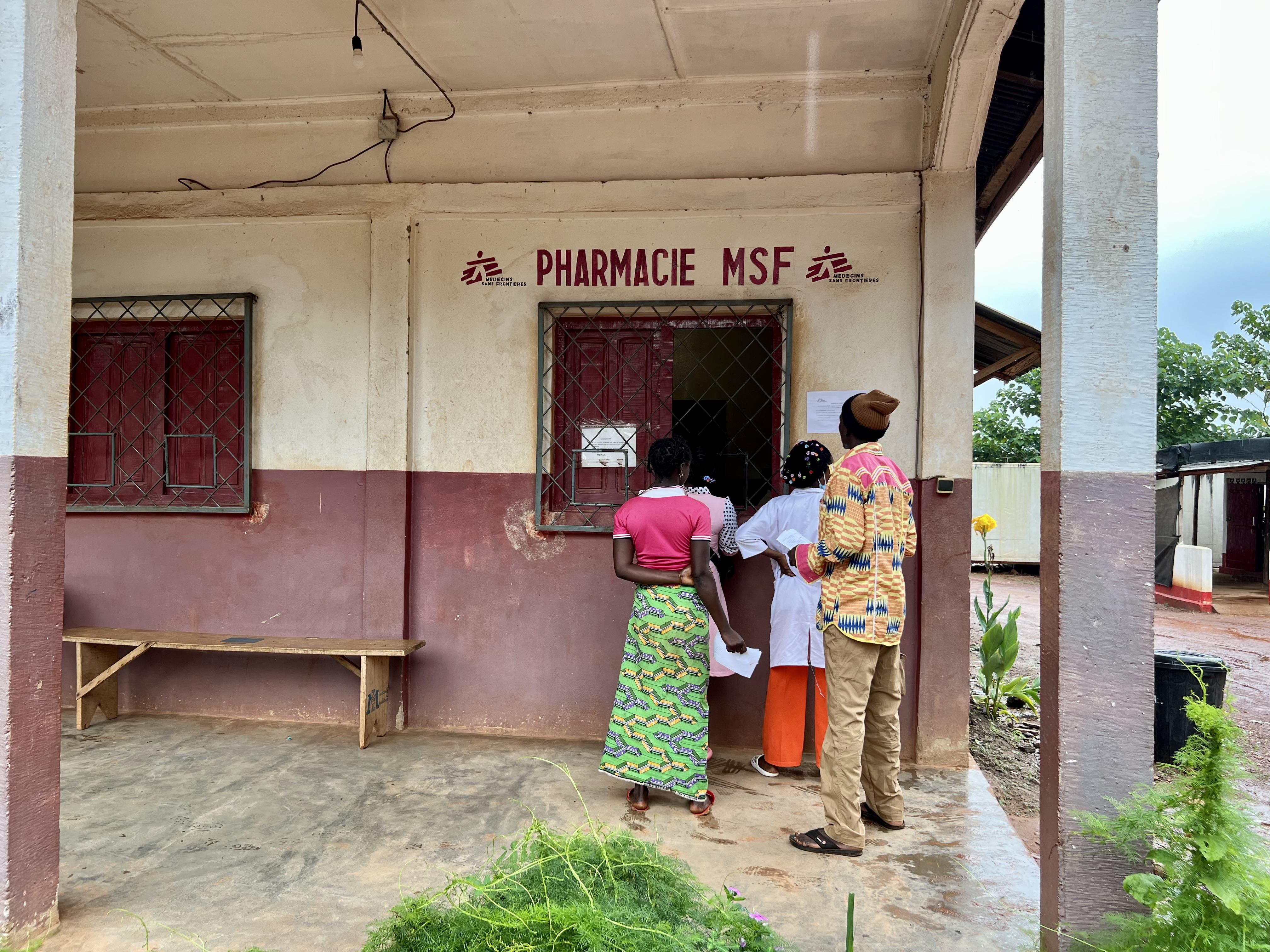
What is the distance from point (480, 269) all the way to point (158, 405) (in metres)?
2.12

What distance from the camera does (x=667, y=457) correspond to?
3260 millimetres

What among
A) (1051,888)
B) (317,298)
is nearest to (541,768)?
(1051,888)

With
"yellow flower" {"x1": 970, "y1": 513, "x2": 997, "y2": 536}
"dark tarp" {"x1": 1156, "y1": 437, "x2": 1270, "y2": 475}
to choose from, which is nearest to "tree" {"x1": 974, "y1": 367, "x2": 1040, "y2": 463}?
"dark tarp" {"x1": 1156, "y1": 437, "x2": 1270, "y2": 475}

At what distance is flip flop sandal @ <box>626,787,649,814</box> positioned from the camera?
131 inches

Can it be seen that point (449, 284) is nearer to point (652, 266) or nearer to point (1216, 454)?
point (652, 266)

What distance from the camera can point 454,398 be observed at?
434cm

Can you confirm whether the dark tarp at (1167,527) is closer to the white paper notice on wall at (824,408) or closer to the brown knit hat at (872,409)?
the white paper notice on wall at (824,408)

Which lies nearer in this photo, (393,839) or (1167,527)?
(393,839)

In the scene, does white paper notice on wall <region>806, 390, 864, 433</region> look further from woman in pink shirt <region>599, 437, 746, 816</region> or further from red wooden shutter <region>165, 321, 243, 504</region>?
red wooden shutter <region>165, 321, 243, 504</region>

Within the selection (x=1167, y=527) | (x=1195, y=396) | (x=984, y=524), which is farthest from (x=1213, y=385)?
(x=984, y=524)

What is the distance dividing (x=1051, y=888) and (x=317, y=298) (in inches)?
168

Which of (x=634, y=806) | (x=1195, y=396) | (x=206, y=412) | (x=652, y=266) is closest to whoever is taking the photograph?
(x=634, y=806)

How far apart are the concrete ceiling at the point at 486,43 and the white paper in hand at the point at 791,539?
2.31 metres

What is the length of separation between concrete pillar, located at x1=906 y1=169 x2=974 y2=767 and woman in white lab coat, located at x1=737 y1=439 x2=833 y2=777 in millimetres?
595
